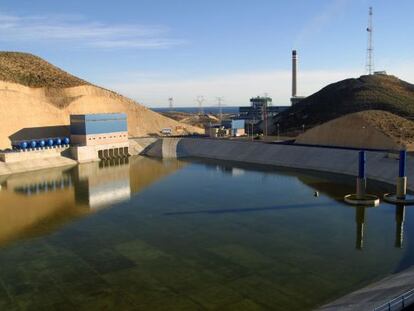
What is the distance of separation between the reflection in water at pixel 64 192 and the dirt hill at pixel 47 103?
15.5m

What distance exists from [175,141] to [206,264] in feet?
197

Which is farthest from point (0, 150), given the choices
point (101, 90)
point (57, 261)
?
point (57, 261)

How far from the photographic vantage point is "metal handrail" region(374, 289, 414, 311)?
48.3 feet

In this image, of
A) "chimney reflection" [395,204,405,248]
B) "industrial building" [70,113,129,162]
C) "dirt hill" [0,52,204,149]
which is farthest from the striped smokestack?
"chimney reflection" [395,204,405,248]

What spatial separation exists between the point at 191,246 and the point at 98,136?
5243 cm

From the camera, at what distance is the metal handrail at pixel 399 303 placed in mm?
14719

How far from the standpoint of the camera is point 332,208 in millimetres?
38094

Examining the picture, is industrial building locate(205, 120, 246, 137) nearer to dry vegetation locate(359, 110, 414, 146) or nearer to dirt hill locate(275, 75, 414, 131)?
dirt hill locate(275, 75, 414, 131)

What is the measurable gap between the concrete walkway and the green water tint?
1.22m

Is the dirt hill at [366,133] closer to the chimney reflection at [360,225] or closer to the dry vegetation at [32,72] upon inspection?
the chimney reflection at [360,225]

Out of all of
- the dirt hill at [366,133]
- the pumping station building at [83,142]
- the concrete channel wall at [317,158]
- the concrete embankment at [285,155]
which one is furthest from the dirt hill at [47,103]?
the dirt hill at [366,133]

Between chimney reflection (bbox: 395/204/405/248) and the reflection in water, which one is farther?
the reflection in water

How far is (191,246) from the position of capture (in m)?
28.4

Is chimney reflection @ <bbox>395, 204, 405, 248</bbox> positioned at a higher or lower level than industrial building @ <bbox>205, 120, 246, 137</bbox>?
lower
